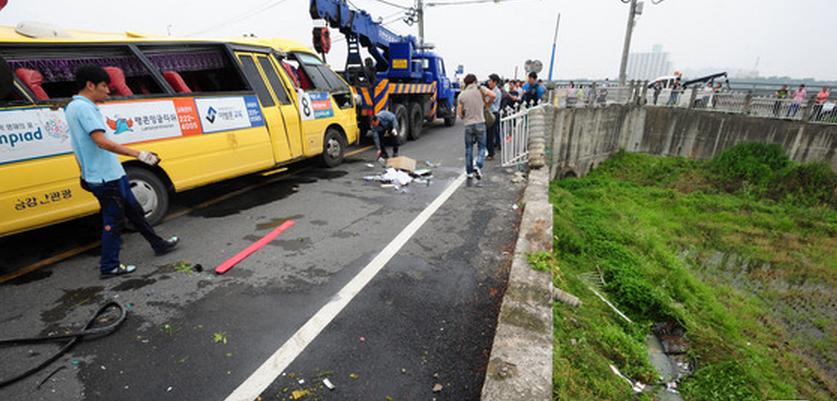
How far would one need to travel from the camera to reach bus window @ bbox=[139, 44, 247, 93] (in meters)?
4.57

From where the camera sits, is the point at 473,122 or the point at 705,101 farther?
the point at 705,101

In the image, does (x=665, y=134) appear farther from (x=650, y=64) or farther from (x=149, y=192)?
(x=650, y=64)

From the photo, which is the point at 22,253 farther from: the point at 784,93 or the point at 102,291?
the point at 784,93

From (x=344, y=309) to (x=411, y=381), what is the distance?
877mm

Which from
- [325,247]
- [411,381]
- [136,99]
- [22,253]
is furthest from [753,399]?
[22,253]

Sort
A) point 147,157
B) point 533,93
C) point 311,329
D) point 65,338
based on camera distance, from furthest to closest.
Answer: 1. point 533,93
2. point 147,157
3. point 311,329
4. point 65,338

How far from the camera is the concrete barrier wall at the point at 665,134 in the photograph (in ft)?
37.7

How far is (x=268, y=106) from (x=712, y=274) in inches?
352

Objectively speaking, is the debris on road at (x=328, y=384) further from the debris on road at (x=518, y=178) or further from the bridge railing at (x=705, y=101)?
the bridge railing at (x=705, y=101)

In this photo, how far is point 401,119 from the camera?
1011cm

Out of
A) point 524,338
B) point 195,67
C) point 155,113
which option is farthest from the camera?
point 195,67

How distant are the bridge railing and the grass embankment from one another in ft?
4.34

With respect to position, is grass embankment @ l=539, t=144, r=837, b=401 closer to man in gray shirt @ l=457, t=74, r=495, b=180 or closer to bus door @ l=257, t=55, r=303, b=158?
man in gray shirt @ l=457, t=74, r=495, b=180

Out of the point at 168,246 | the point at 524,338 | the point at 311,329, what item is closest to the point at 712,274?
the point at 524,338
